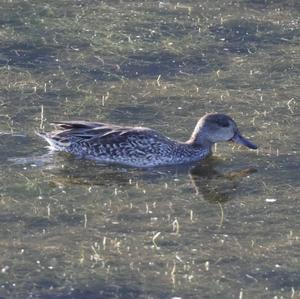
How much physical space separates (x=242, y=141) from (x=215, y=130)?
34cm

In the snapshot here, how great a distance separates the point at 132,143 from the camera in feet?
36.8

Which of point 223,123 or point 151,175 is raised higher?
point 223,123

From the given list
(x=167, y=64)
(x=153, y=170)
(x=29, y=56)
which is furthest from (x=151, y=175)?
(x=29, y=56)

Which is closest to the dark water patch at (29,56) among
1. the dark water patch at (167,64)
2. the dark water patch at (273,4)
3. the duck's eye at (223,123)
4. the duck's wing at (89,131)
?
the dark water patch at (167,64)

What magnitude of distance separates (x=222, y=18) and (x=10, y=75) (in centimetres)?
318

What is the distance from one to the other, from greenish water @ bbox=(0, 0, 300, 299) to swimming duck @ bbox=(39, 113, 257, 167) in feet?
0.44

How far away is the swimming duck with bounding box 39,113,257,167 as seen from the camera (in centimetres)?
1116

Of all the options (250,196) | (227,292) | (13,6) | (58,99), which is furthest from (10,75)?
(227,292)

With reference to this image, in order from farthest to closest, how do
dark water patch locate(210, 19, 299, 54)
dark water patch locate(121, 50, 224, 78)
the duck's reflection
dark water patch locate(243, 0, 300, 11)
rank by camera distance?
dark water patch locate(243, 0, 300, 11), dark water patch locate(210, 19, 299, 54), dark water patch locate(121, 50, 224, 78), the duck's reflection

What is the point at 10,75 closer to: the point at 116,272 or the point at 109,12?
the point at 109,12

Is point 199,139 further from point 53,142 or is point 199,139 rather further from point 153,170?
point 53,142

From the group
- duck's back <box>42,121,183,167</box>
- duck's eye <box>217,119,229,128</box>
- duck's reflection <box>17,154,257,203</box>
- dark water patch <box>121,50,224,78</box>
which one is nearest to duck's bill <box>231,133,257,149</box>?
duck's eye <box>217,119,229,128</box>

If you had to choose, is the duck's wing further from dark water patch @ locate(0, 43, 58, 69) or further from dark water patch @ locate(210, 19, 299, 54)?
dark water patch @ locate(210, 19, 299, 54)

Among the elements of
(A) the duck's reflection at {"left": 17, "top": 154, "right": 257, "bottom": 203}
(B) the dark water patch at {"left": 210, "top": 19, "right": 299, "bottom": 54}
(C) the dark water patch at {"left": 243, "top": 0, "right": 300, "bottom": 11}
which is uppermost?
(C) the dark water patch at {"left": 243, "top": 0, "right": 300, "bottom": 11}
